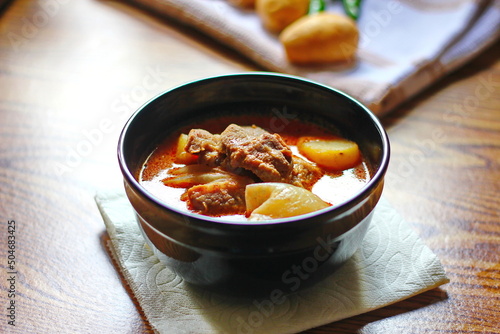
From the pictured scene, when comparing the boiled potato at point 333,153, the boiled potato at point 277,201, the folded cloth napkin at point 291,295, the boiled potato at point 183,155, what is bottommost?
the folded cloth napkin at point 291,295

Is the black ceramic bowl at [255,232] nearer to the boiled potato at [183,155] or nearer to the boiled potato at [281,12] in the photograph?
the boiled potato at [183,155]

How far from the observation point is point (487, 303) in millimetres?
1113

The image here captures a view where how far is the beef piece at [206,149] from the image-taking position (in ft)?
3.72

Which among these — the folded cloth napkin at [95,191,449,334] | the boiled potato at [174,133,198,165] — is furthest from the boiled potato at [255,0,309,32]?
the folded cloth napkin at [95,191,449,334]

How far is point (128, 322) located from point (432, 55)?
1.52m

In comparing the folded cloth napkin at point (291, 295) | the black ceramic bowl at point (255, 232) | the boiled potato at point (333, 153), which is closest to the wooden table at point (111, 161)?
the folded cloth napkin at point (291, 295)

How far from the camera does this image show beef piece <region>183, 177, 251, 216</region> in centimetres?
105

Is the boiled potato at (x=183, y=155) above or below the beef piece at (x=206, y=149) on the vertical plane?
below

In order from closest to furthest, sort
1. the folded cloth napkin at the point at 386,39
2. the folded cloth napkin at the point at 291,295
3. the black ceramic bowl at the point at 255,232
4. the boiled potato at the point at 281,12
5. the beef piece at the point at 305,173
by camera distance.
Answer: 1. the black ceramic bowl at the point at 255,232
2. the folded cloth napkin at the point at 291,295
3. the beef piece at the point at 305,173
4. the folded cloth napkin at the point at 386,39
5. the boiled potato at the point at 281,12

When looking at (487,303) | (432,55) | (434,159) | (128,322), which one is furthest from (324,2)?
(128,322)

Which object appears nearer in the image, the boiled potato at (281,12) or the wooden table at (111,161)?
the wooden table at (111,161)

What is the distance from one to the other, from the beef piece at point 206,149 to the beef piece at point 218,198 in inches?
2.7

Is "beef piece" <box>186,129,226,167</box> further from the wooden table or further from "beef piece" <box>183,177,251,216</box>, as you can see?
the wooden table

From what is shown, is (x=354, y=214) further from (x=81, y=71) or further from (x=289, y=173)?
(x=81, y=71)
